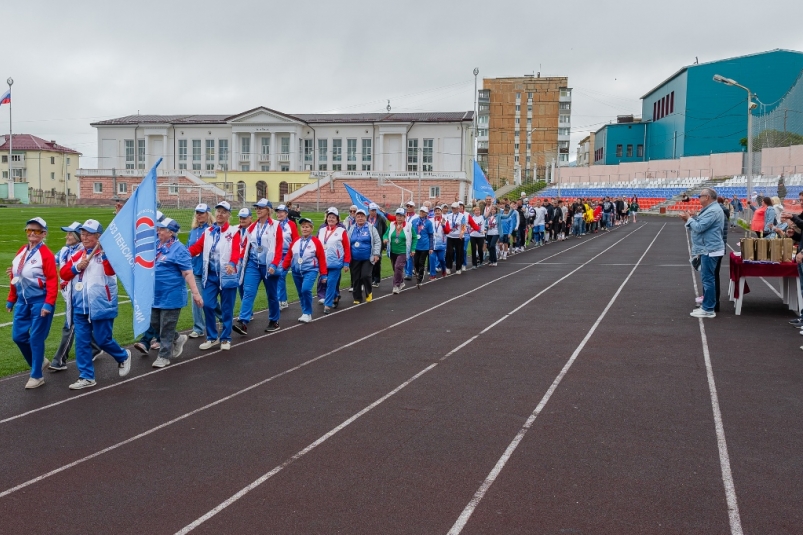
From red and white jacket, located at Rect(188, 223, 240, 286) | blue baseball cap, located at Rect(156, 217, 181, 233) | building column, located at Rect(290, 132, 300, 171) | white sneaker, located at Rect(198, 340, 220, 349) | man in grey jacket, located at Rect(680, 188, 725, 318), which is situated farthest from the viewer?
building column, located at Rect(290, 132, 300, 171)

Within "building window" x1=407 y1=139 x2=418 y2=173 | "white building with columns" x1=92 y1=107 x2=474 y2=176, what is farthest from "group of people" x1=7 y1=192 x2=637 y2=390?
"building window" x1=407 y1=139 x2=418 y2=173

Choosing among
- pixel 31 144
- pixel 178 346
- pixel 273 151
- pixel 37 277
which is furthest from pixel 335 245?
pixel 31 144

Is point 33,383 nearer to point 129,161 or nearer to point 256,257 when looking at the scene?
point 256,257

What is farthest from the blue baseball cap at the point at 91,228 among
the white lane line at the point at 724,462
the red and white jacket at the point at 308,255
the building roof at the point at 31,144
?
the building roof at the point at 31,144

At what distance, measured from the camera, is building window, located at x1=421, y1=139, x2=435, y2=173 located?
83.9 meters

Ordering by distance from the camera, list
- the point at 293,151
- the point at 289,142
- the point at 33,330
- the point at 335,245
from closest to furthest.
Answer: the point at 33,330
the point at 335,245
the point at 293,151
the point at 289,142

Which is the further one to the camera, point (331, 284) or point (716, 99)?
point (716, 99)

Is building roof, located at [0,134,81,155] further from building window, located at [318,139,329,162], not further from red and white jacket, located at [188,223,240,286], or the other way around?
red and white jacket, located at [188,223,240,286]

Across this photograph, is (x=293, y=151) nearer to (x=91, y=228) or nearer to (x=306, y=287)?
(x=306, y=287)

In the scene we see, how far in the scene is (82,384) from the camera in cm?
845

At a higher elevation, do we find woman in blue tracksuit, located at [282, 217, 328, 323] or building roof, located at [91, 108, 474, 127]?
building roof, located at [91, 108, 474, 127]

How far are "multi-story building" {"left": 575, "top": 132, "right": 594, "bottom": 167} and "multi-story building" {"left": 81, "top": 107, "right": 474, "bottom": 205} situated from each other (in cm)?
2905

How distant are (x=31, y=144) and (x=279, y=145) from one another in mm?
35878

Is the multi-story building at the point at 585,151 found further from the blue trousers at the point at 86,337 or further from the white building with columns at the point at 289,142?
the blue trousers at the point at 86,337
